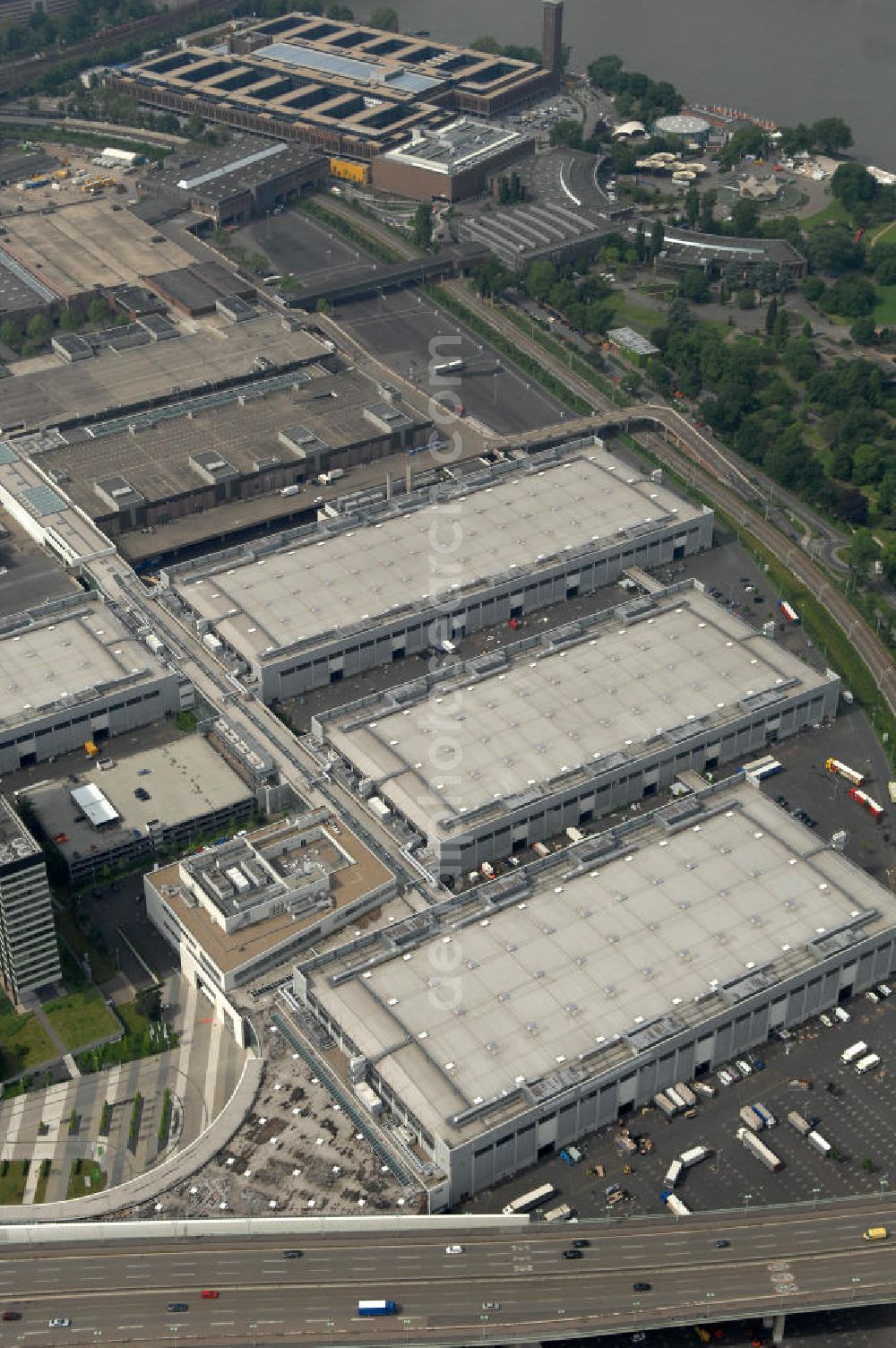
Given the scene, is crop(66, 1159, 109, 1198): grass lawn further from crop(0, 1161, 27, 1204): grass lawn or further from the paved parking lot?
the paved parking lot

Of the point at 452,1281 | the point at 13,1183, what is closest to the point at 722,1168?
the point at 452,1281

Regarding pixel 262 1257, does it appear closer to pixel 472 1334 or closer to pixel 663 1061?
pixel 472 1334

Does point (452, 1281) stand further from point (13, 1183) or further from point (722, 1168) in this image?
point (13, 1183)

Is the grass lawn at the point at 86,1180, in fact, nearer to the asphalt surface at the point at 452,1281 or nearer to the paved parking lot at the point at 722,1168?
the asphalt surface at the point at 452,1281

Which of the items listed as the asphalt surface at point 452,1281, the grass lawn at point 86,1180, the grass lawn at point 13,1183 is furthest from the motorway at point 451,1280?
the grass lawn at point 13,1183

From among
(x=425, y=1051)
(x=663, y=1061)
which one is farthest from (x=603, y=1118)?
(x=425, y=1051)

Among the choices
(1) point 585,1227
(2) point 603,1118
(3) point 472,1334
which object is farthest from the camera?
(2) point 603,1118
